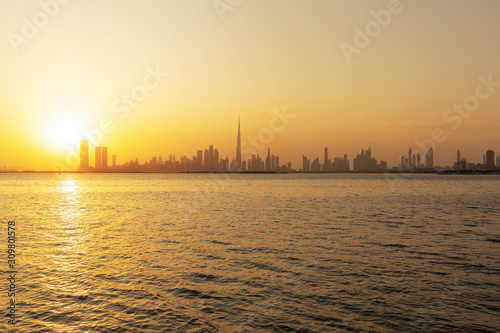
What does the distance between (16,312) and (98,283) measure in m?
5.54

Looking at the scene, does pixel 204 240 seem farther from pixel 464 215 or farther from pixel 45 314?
pixel 464 215

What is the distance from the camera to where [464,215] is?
201 feet

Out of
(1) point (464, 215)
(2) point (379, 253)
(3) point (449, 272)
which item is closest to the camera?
(3) point (449, 272)

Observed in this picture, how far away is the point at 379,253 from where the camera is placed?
32.0 m

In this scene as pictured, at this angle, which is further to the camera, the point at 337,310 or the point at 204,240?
the point at 204,240

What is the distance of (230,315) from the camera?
60.2 feet

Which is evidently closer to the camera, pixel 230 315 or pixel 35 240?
pixel 230 315

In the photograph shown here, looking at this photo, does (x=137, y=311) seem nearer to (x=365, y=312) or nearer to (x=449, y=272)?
(x=365, y=312)

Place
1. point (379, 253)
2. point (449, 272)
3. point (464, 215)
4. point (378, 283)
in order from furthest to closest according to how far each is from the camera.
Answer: point (464, 215), point (379, 253), point (449, 272), point (378, 283)

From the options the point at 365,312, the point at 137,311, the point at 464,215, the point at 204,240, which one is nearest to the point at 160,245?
the point at 204,240

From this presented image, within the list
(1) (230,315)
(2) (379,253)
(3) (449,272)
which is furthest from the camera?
(2) (379,253)

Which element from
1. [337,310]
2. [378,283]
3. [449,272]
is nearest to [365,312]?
[337,310]

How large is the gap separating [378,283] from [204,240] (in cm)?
1985

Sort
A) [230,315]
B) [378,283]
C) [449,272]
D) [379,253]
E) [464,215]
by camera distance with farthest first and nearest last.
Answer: [464,215]
[379,253]
[449,272]
[378,283]
[230,315]
